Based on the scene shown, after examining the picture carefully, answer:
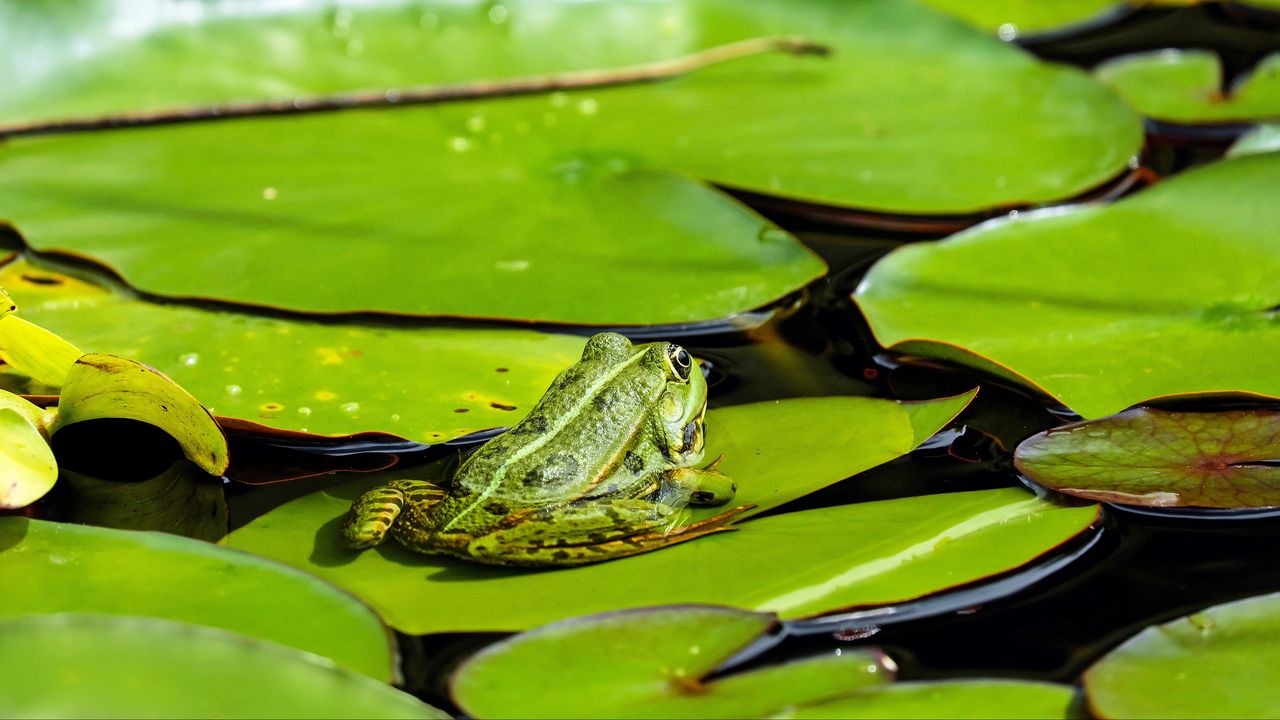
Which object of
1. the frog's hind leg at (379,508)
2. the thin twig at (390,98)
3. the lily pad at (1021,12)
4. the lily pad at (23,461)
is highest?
the lily pad at (1021,12)

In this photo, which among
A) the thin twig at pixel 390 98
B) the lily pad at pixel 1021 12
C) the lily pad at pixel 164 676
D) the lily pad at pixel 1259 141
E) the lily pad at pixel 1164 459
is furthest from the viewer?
the lily pad at pixel 1021 12

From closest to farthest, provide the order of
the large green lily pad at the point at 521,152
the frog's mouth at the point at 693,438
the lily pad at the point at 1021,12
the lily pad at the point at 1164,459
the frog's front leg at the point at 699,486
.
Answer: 1. the lily pad at the point at 1164,459
2. the frog's front leg at the point at 699,486
3. the frog's mouth at the point at 693,438
4. the large green lily pad at the point at 521,152
5. the lily pad at the point at 1021,12

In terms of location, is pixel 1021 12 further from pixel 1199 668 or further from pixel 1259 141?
pixel 1199 668

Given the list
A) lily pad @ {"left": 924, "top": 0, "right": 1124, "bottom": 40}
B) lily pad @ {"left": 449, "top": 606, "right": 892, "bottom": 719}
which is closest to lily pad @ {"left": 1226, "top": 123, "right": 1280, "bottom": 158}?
lily pad @ {"left": 924, "top": 0, "right": 1124, "bottom": 40}

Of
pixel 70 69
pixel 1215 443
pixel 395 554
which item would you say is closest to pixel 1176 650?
pixel 1215 443

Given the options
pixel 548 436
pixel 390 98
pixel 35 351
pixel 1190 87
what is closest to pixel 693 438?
pixel 548 436

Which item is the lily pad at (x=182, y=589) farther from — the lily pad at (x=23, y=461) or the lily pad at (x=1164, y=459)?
the lily pad at (x=1164, y=459)

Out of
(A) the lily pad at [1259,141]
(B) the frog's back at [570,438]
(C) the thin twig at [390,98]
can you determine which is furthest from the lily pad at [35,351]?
(A) the lily pad at [1259,141]
